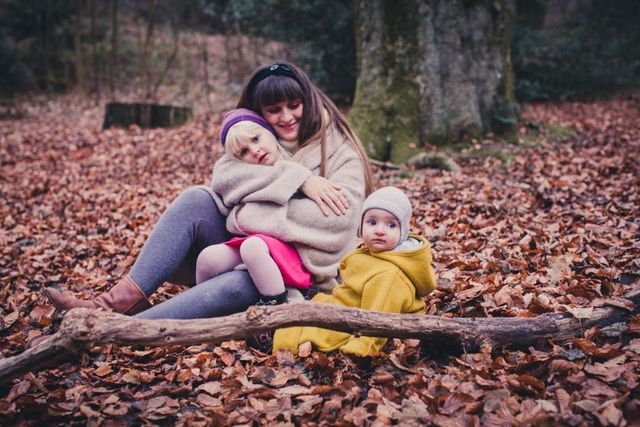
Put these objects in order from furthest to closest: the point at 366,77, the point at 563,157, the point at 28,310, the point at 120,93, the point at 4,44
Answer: the point at 120,93 → the point at 4,44 → the point at 366,77 → the point at 563,157 → the point at 28,310

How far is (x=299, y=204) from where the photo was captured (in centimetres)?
274

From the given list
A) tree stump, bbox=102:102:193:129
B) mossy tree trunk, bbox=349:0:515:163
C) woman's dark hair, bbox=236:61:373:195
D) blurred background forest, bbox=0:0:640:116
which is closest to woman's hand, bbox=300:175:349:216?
woman's dark hair, bbox=236:61:373:195

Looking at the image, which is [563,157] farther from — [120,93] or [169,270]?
[120,93]

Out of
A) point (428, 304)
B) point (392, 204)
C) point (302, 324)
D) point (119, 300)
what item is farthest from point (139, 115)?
point (302, 324)

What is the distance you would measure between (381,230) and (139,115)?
8773 millimetres

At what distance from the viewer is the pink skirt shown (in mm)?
2596

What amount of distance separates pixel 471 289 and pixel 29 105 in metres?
14.2

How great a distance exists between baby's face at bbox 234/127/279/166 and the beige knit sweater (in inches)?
2.1

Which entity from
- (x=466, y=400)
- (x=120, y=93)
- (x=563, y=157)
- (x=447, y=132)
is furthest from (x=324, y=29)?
(x=466, y=400)

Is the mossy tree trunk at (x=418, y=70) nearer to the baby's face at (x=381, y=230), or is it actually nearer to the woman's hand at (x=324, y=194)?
the woman's hand at (x=324, y=194)

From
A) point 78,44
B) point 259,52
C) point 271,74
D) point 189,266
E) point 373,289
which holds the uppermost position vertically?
point 78,44

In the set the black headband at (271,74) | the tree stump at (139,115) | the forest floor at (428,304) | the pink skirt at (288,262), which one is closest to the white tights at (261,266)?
the pink skirt at (288,262)

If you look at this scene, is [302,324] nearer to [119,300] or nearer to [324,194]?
[324,194]

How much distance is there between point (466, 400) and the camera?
1960 mm
